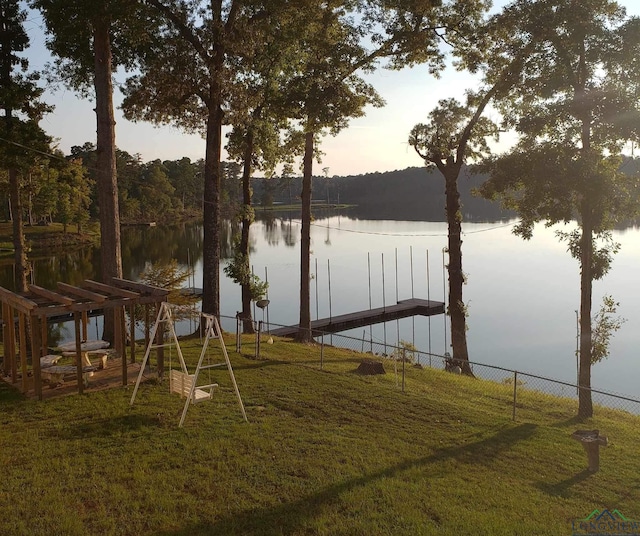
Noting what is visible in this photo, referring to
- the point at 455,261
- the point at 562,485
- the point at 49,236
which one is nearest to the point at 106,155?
the point at 455,261

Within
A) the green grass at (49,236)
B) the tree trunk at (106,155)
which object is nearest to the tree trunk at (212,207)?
the tree trunk at (106,155)

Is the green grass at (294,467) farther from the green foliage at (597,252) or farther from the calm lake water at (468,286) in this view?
the calm lake water at (468,286)

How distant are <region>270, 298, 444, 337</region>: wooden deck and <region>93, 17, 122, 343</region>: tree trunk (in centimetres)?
2142

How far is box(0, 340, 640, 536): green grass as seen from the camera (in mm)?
7898

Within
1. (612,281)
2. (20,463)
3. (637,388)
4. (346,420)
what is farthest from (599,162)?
(612,281)

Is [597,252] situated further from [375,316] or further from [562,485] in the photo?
[375,316]

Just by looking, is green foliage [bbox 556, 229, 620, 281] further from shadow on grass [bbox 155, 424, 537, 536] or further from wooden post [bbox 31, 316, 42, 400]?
wooden post [bbox 31, 316, 42, 400]

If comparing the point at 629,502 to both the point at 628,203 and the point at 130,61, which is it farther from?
the point at 130,61

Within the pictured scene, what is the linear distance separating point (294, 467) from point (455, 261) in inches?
596

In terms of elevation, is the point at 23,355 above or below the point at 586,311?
below

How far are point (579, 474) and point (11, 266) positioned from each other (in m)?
65.8

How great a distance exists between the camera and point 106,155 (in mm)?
17609

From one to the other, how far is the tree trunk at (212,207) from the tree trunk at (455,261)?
907cm

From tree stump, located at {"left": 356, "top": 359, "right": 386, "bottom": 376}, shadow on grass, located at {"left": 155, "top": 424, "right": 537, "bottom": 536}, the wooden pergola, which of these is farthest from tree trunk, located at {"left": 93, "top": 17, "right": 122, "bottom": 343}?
shadow on grass, located at {"left": 155, "top": 424, "right": 537, "bottom": 536}
